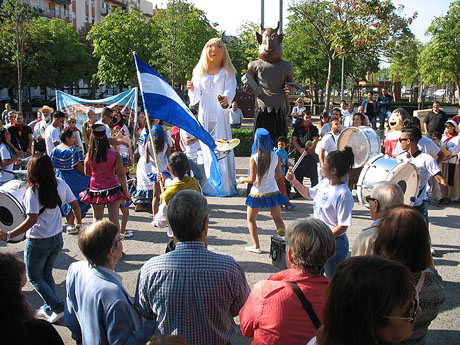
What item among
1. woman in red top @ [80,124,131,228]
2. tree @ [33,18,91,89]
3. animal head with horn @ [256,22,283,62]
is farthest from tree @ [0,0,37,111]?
woman in red top @ [80,124,131,228]

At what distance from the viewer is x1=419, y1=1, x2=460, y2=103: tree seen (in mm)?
30422

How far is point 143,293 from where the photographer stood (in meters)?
2.62

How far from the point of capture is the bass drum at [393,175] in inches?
230

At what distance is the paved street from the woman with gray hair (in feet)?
5.97

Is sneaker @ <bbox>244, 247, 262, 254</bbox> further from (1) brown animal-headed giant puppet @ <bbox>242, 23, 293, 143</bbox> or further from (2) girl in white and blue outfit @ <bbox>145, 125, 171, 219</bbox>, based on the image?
(1) brown animal-headed giant puppet @ <bbox>242, 23, 293, 143</bbox>

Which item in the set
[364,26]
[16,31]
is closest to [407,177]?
→ [364,26]

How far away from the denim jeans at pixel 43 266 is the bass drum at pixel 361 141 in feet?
19.5

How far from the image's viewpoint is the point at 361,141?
342 inches

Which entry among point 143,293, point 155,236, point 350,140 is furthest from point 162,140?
point 143,293

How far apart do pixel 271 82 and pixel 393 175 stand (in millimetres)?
3896

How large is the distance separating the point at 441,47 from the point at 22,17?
89.3 feet

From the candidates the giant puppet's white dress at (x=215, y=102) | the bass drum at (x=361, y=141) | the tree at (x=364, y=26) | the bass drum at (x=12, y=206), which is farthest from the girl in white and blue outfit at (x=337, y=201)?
the tree at (x=364, y=26)

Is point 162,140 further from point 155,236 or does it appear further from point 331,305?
point 331,305

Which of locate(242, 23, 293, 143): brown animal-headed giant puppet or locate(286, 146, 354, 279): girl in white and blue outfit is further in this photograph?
locate(242, 23, 293, 143): brown animal-headed giant puppet
